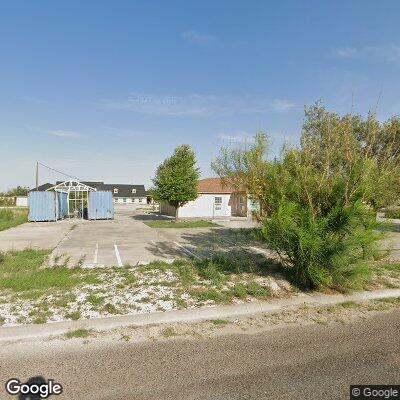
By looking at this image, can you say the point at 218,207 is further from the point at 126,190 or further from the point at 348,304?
the point at 126,190

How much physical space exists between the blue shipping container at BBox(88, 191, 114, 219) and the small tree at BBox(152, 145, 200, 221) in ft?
19.4

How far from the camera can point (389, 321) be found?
→ 531 cm

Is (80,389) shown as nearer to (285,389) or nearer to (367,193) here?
(285,389)

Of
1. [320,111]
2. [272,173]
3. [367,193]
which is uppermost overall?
[320,111]

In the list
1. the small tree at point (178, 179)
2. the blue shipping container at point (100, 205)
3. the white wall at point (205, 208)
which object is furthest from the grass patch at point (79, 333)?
the white wall at point (205, 208)

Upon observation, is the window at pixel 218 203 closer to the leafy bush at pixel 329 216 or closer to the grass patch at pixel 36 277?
the grass patch at pixel 36 277

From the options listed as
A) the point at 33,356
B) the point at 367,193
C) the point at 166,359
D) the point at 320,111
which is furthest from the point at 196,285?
the point at 320,111

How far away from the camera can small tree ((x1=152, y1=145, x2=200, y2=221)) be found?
2419 cm

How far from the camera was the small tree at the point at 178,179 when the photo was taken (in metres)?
24.2

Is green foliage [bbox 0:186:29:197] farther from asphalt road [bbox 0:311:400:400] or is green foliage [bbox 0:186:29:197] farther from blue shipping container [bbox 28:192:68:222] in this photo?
asphalt road [bbox 0:311:400:400]

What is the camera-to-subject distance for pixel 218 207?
33000 mm

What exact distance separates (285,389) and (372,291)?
4461 millimetres

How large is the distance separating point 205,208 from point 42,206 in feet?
50.5

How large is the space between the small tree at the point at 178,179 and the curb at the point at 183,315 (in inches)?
725
